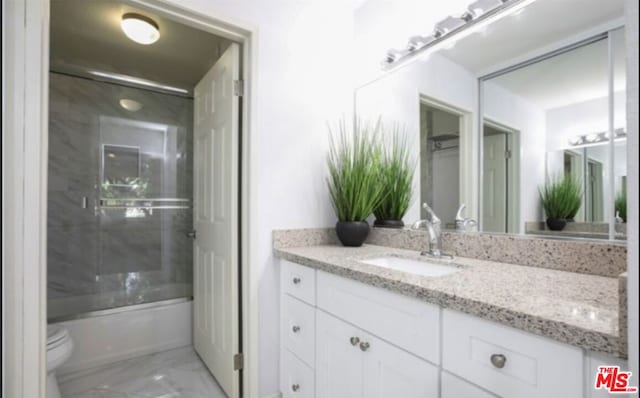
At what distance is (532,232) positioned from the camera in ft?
3.86

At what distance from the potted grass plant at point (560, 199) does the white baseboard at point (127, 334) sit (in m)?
2.32

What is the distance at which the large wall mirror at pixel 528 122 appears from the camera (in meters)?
1.01

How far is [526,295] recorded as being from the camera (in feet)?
2.48

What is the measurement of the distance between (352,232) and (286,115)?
0.73 metres

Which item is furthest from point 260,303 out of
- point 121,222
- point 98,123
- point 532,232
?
point 98,123

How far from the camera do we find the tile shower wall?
2.43 m

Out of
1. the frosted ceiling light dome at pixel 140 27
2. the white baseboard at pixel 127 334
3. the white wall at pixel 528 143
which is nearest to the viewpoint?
the white wall at pixel 528 143

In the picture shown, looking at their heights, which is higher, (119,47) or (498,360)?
(119,47)

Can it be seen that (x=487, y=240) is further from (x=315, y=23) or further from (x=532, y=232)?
(x=315, y=23)

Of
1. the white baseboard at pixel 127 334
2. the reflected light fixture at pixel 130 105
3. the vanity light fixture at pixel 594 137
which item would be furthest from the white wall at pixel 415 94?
the reflected light fixture at pixel 130 105

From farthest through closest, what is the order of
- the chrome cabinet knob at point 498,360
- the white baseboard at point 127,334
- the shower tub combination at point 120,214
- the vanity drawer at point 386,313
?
the shower tub combination at point 120,214
the white baseboard at point 127,334
the vanity drawer at point 386,313
the chrome cabinet knob at point 498,360

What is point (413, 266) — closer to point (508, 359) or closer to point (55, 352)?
point (508, 359)

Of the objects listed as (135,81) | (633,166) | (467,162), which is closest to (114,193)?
(135,81)

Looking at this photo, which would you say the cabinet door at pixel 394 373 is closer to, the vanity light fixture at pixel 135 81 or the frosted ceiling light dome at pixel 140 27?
the frosted ceiling light dome at pixel 140 27
